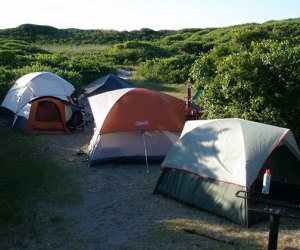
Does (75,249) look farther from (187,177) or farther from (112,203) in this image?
(187,177)

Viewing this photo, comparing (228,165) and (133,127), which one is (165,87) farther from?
(228,165)

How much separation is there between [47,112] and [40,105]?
346mm

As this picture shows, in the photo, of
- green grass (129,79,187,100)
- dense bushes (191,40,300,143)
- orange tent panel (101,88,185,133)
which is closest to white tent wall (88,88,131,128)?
orange tent panel (101,88,185,133)

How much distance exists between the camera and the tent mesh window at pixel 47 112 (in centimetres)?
1365

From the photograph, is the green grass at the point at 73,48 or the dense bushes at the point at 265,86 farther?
the green grass at the point at 73,48

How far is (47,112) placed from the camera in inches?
544

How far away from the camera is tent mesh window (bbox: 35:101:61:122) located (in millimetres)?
13648

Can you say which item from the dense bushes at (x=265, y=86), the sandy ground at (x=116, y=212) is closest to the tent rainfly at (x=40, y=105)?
the sandy ground at (x=116, y=212)

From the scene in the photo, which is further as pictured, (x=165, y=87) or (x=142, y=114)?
(x=165, y=87)

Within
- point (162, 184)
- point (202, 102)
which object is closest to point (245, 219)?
point (162, 184)

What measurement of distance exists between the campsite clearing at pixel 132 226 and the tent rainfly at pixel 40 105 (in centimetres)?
467

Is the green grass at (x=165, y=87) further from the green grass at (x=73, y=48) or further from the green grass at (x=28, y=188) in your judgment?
the green grass at (x=73, y=48)

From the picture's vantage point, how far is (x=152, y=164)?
10742mm

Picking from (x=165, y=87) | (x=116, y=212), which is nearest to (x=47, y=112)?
(x=116, y=212)
